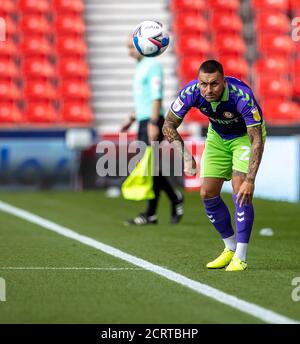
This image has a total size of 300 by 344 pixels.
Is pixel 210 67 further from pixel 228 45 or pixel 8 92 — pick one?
pixel 228 45

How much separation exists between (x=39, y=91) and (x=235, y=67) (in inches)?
153

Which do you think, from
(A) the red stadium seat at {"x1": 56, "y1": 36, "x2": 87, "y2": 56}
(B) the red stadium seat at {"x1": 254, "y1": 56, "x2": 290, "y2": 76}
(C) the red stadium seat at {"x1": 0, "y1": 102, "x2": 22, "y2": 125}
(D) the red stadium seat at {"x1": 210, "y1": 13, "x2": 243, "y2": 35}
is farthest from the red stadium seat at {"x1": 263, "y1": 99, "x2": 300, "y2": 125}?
(C) the red stadium seat at {"x1": 0, "y1": 102, "x2": 22, "y2": 125}

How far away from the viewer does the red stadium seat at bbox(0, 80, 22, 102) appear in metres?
21.3

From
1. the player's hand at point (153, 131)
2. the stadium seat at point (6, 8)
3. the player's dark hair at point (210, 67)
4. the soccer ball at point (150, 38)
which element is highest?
the stadium seat at point (6, 8)

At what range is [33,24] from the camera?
22.5 m

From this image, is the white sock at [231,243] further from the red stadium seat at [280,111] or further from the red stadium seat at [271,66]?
the red stadium seat at [271,66]

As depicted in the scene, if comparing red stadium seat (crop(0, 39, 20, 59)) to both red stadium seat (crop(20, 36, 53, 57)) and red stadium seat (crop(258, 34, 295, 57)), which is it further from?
red stadium seat (crop(258, 34, 295, 57))

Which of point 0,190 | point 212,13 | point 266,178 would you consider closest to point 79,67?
point 212,13

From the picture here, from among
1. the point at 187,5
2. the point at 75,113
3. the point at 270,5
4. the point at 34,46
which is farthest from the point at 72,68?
the point at 270,5

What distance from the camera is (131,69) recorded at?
2314 centimetres

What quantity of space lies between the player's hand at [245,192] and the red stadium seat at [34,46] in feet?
49.1

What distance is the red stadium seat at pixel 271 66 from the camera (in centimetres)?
2238

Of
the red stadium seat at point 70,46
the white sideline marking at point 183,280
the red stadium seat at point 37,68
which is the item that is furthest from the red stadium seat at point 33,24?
the white sideline marking at point 183,280

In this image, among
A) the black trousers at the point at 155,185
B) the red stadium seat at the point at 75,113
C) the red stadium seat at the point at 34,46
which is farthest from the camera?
the red stadium seat at the point at 34,46
